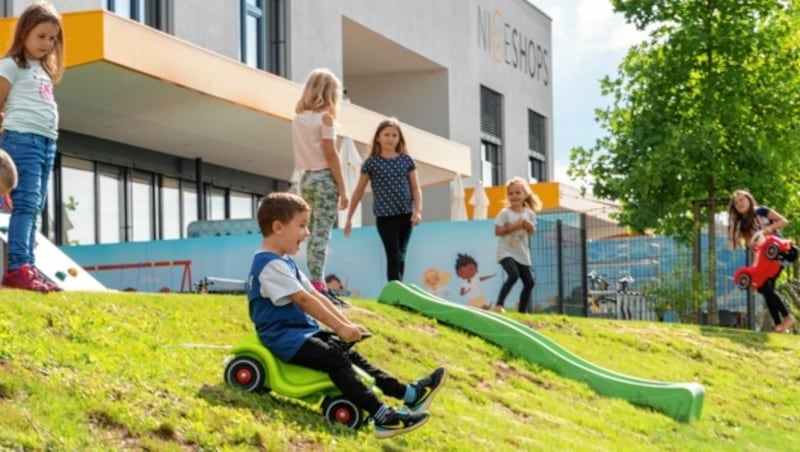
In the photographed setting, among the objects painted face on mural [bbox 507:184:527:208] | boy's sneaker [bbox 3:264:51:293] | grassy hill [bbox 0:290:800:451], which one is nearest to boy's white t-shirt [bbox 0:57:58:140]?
boy's sneaker [bbox 3:264:51:293]

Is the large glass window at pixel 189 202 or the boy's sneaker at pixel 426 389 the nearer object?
the boy's sneaker at pixel 426 389

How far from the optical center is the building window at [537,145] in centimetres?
5678

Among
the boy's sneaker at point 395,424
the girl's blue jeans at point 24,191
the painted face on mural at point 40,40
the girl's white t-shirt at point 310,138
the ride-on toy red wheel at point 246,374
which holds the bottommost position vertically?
the boy's sneaker at point 395,424

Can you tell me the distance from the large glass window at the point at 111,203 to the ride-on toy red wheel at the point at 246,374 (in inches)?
922

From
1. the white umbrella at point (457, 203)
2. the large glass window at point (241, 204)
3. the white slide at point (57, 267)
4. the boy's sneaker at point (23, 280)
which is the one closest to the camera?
the boy's sneaker at point (23, 280)

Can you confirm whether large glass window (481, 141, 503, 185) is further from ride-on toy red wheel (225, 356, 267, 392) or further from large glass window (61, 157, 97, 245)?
ride-on toy red wheel (225, 356, 267, 392)

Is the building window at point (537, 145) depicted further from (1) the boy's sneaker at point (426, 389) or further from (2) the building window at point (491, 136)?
(1) the boy's sneaker at point (426, 389)

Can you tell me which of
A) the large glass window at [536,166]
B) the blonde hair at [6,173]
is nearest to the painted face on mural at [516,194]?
the blonde hair at [6,173]

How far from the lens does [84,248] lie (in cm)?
2747

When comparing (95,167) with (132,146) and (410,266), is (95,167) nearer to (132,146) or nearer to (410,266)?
(132,146)

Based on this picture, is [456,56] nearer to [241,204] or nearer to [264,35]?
[264,35]

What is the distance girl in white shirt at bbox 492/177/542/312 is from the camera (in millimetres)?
16219

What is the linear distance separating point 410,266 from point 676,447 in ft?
48.0

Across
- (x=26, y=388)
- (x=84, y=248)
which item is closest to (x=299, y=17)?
(x=84, y=248)
